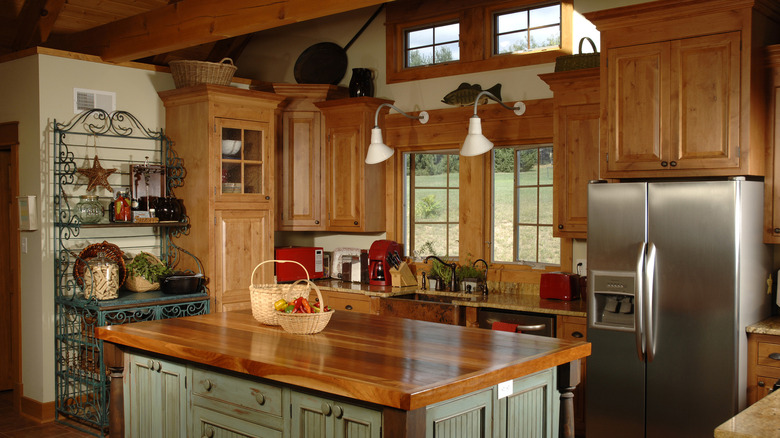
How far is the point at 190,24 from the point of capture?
4.86 m

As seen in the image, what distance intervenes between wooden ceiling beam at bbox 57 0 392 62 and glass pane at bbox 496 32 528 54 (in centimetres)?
183

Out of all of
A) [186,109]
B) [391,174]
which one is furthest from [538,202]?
[186,109]

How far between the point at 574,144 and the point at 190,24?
266 centimetres

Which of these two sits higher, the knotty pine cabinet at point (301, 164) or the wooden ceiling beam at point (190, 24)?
the wooden ceiling beam at point (190, 24)

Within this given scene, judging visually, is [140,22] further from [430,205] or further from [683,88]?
[683,88]

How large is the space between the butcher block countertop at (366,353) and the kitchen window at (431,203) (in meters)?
2.19

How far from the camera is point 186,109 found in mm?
5695

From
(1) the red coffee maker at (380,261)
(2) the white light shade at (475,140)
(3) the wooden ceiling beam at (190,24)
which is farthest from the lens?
(1) the red coffee maker at (380,261)

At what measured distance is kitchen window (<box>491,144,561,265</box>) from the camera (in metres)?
5.38

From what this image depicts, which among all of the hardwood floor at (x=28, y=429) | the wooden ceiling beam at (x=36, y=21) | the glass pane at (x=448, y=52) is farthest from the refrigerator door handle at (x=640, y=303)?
the wooden ceiling beam at (x=36, y=21)

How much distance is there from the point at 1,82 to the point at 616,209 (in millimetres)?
4584

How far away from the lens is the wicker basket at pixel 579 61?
4.71m

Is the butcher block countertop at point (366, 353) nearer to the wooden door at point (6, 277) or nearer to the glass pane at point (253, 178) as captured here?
the glass pane at point (253, 178)

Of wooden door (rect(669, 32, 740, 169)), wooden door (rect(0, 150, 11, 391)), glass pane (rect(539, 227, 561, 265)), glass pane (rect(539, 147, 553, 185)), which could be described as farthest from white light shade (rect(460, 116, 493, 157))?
wooden door (rect(0, 150, 11, 391))
